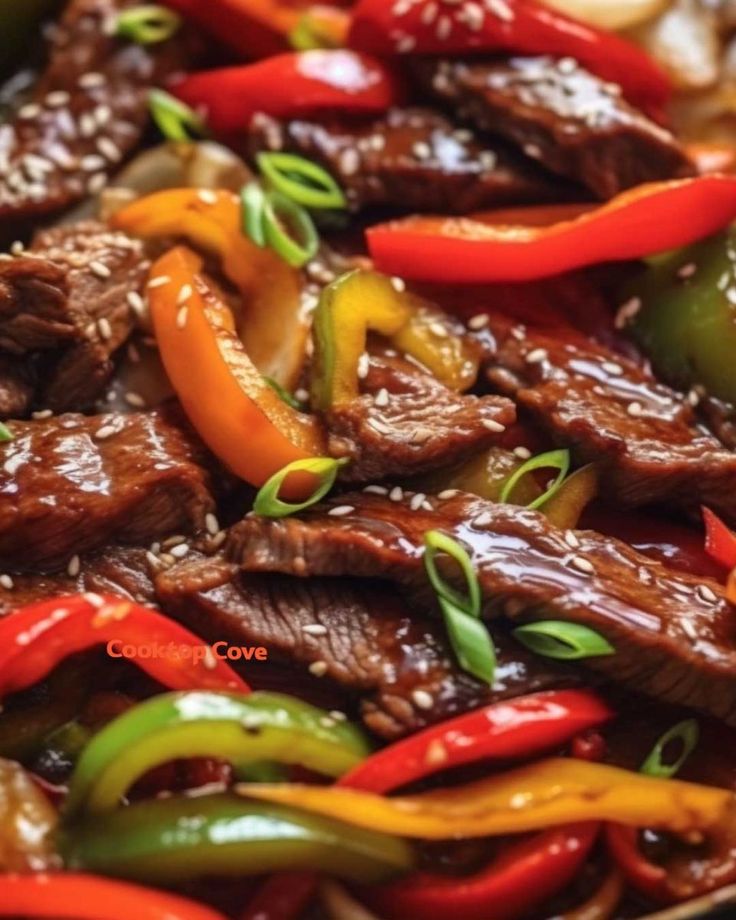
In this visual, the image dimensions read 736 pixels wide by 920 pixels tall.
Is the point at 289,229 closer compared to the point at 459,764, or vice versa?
the point at 459,764

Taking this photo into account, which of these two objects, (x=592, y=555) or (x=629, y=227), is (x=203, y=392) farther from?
(x=629, y=227)

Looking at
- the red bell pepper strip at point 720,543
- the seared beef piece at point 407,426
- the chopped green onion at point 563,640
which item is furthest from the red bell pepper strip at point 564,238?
the chopped green onion at point 563,640

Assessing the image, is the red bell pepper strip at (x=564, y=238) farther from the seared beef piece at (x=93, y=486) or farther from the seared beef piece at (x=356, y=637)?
the seared beef piece at (x=356, y=637)

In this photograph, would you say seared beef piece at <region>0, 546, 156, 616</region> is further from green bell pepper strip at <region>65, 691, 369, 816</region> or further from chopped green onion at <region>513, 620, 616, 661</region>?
chopped green onion at <region>513, 620, 616, 661</region>

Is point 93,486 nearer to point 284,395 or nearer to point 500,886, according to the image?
point 284,395

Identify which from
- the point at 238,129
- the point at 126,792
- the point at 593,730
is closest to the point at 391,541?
the point at 593,730

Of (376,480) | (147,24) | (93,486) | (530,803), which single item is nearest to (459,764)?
(530,803)
